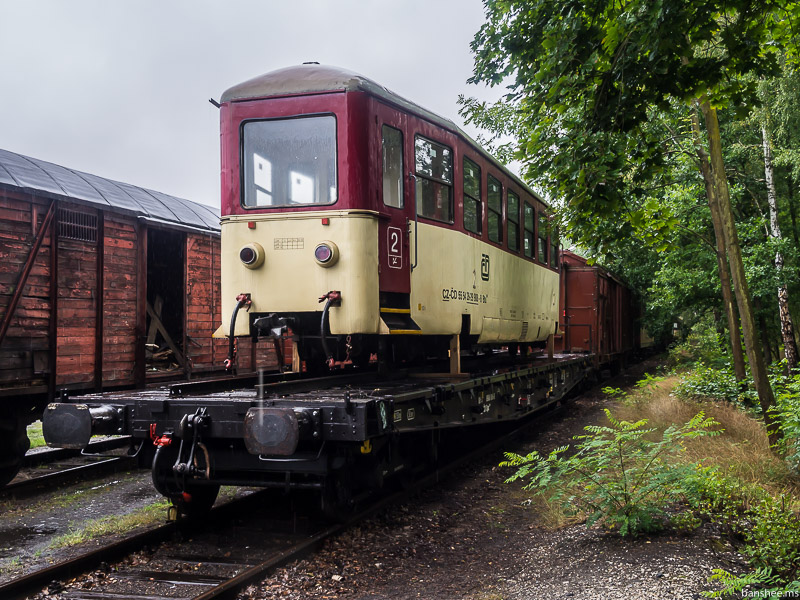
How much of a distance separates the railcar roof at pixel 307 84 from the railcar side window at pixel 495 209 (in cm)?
211

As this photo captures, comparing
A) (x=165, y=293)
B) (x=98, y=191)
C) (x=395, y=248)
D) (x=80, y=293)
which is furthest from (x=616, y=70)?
(x=165, y=293)

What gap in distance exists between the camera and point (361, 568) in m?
4.59

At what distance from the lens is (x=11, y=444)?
7324mm

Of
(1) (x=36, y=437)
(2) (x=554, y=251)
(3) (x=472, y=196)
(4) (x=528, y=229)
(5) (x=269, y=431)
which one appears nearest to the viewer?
(5) (x=269, y=431)

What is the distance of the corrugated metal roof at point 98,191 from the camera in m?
7.81

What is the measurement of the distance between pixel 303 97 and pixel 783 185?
50.1ft

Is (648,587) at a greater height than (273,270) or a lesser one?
lesser

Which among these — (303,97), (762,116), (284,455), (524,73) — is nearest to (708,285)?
(762,116)

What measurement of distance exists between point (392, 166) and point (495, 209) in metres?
2.54

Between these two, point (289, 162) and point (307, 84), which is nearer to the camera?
point (307, 84)

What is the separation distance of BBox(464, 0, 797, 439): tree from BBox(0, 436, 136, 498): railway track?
5.02 metres

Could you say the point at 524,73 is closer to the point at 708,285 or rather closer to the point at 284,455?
the point at 284,455

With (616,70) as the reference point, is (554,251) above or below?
below

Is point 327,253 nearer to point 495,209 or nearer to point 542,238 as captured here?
point 495,209
